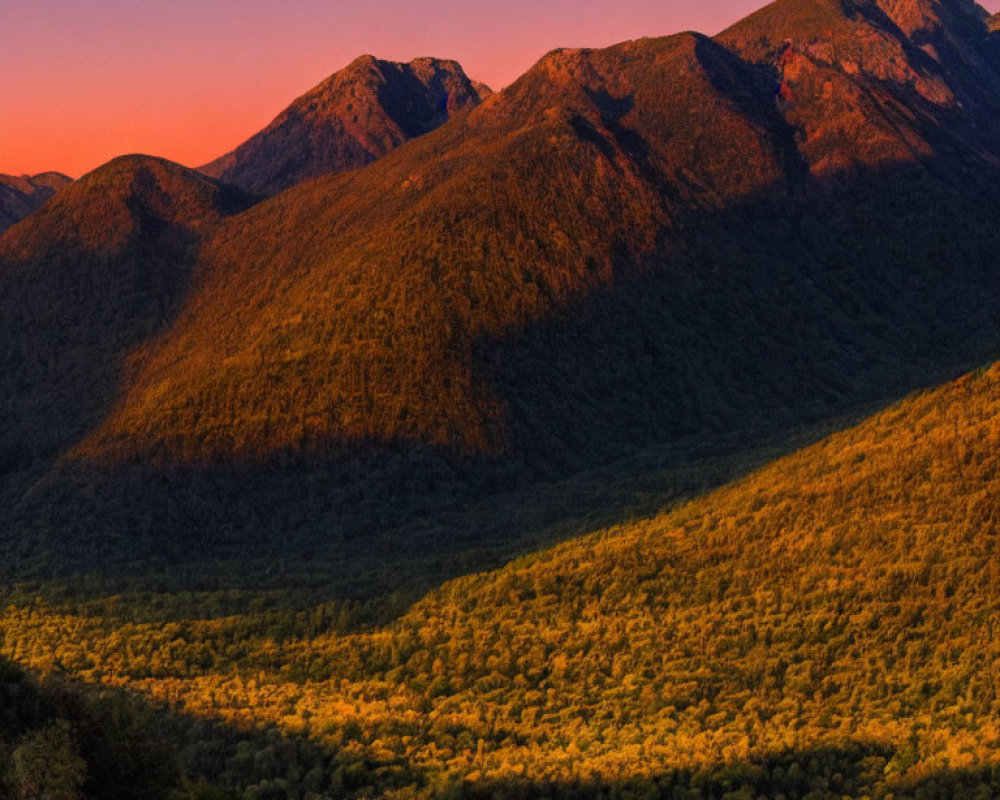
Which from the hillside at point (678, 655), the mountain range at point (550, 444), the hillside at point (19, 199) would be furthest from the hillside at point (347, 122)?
the hillside at point (678, 655)

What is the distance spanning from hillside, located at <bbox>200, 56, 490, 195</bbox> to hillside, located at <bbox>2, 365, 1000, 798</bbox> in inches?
4843

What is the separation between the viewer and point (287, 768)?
2489cm

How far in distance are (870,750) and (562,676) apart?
1129 centimetres

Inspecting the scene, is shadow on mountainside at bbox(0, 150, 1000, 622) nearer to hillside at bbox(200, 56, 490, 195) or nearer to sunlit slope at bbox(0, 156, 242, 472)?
sunlit slope at bbox(0, 156, 242, 472)

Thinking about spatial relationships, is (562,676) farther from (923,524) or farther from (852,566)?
(923,524)

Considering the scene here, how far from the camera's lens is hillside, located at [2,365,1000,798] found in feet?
76.0

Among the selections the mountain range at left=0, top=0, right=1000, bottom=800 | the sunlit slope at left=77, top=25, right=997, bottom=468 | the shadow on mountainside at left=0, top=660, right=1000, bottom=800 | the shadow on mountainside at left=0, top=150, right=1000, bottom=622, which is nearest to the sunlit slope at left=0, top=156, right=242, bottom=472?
the mountain range at left=0, top=0, right=1000, bottom=800

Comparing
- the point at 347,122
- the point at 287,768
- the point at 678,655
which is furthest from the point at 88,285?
the point at 347,122

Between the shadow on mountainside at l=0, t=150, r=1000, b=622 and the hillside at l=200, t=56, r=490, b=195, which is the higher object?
the hillside at l=200, t=56, r=490, b=195

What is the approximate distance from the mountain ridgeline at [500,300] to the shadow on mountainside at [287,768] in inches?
1138

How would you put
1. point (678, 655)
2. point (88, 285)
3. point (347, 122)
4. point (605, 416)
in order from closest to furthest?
1. point (678, 655)
2. point (605, 416)
3. point (88, 285)
4. point (347, 122)

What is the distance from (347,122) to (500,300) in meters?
98.5

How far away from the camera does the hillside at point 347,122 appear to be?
517 ft

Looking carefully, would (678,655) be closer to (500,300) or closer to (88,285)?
(500,300)
